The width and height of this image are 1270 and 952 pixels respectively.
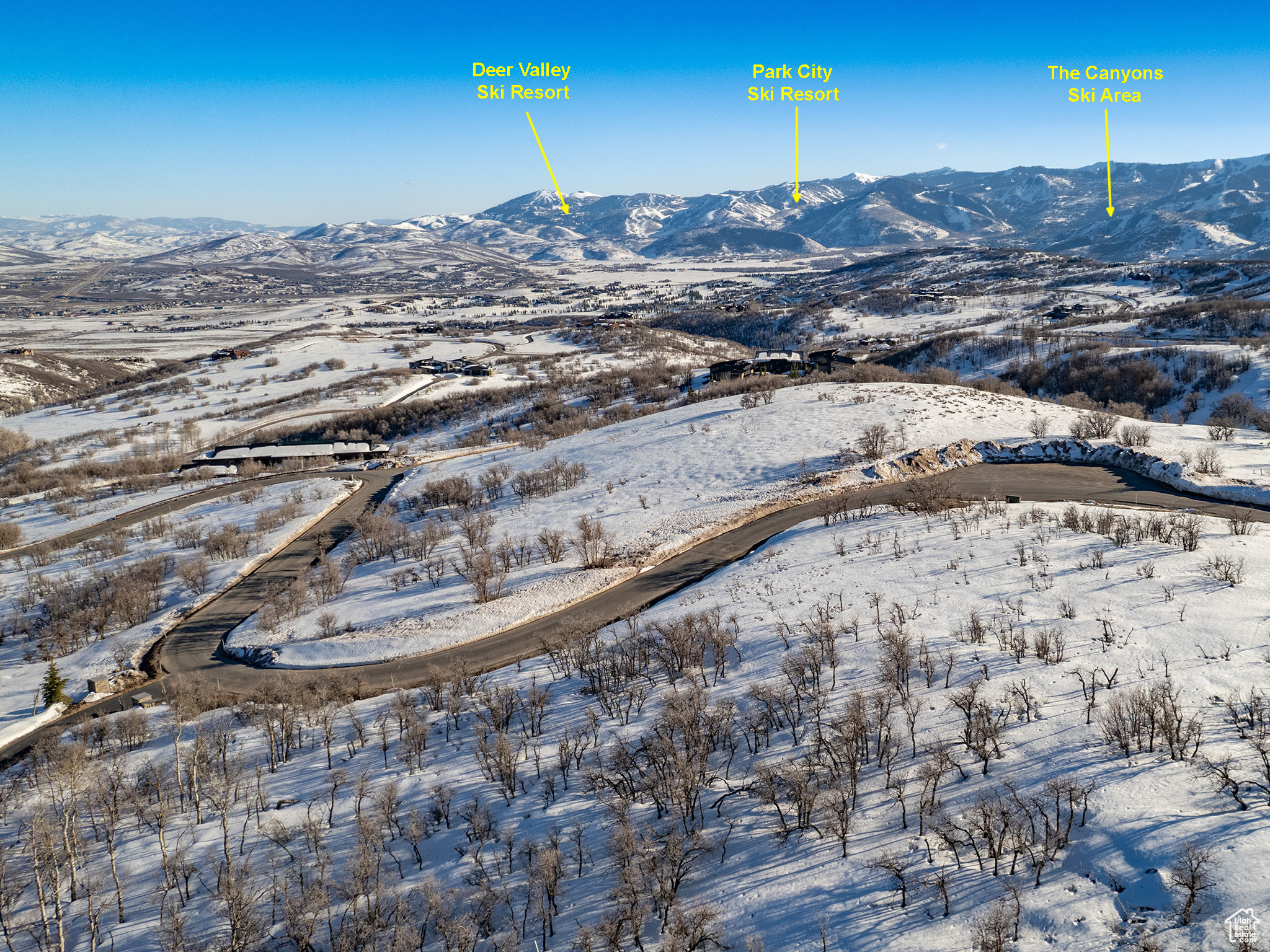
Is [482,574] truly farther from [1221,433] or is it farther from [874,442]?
[1221,433]

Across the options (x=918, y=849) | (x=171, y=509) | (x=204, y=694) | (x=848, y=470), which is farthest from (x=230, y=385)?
(x=918, y=849)

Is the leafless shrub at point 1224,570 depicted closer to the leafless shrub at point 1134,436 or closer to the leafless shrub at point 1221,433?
the leafless shrub at point 1134,436

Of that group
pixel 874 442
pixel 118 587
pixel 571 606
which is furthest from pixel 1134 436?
pixel 118 587

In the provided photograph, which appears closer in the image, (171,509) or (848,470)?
(848,470)

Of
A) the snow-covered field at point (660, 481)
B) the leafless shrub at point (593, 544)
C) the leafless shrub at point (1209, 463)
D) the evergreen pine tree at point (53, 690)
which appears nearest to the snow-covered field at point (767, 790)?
the evergreen pine tree at point (53, 690)

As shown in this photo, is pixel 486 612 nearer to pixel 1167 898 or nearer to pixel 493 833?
pixel 493 833

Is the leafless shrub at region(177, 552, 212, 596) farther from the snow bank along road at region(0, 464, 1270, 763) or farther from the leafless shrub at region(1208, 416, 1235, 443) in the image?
the leafless shrub at region(1208, 416, 1235, 443)
